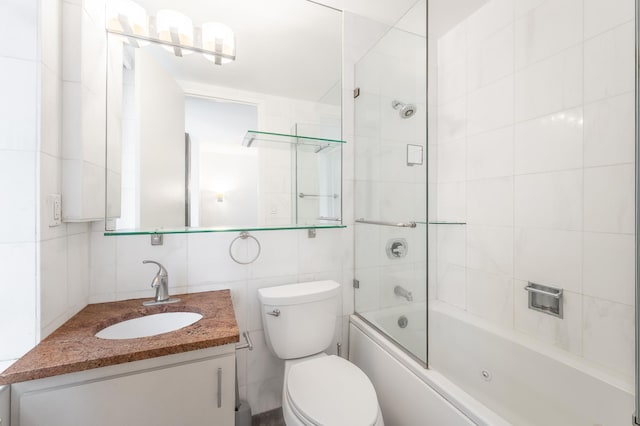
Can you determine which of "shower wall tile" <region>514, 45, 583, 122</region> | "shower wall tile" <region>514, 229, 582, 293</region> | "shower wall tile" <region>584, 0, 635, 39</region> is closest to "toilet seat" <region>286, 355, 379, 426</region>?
"shower wall tile" <region>514, 229, 582, 293</region>

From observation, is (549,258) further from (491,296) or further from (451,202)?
(451,202)

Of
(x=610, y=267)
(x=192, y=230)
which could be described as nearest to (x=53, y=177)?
(x=192, y=230)

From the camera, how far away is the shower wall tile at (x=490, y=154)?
→ 143cm

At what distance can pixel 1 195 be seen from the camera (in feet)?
2.56

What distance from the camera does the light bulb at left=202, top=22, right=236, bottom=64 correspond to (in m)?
1.26

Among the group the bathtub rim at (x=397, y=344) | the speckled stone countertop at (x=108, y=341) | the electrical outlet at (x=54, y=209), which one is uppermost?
the electrical outlet at (x=54, y=209)

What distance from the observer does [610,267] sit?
106 cm

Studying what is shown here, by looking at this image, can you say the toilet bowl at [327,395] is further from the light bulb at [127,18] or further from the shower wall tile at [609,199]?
the light bulb at [127,18]

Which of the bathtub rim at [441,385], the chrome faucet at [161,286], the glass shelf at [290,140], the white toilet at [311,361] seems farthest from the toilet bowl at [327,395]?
the glass shelf at [290,140]

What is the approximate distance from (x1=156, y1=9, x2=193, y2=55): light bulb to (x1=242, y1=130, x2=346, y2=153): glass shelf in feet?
1.58

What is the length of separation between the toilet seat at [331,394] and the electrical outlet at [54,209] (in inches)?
41.0

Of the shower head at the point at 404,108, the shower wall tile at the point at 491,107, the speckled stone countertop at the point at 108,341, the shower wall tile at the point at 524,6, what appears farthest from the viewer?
the shower wall tile at the point at 491,107

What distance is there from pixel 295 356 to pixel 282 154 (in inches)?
40.3

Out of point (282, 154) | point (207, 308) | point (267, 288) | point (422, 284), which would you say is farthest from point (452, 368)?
point (282, 154)
